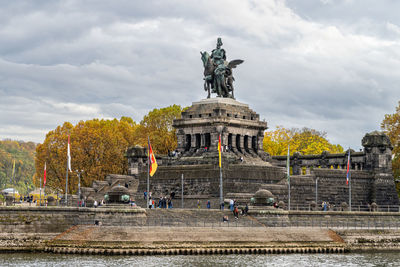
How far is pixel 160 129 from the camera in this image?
11088 cm

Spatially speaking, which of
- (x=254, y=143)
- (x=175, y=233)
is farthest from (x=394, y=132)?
(x=175, y=233)

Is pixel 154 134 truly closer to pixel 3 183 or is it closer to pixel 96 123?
pixel 96 123

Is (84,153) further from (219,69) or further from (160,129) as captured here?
(219,69)

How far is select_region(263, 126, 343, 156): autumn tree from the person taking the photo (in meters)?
113

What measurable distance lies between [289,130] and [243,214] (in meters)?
64.6

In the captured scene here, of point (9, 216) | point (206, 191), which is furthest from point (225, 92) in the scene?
point (9, 216)

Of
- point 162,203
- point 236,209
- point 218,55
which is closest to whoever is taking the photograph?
point 236,209

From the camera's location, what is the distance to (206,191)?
238 feet

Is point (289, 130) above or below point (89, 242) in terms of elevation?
above

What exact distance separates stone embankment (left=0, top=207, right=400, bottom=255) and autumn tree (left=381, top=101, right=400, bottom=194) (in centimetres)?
2675

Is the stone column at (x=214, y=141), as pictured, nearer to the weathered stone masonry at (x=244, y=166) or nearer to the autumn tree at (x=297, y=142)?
the weathered stone masonry at (x=244, y=166)

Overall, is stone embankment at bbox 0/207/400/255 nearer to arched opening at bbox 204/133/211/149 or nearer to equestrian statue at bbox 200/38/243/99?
arched opening at bbox 204/133/211/149

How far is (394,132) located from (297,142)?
28163 millimetres

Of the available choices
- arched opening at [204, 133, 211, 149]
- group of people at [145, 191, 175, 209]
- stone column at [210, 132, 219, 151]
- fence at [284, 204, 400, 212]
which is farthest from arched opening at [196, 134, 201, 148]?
fence at [284, 204, 400, 212]
